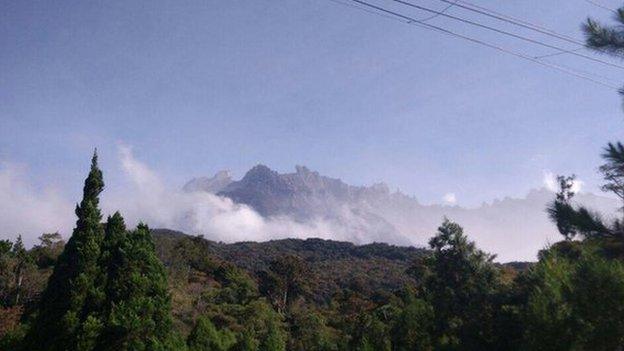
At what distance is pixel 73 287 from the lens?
2047 centimetres

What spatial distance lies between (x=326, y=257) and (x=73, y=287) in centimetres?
7461

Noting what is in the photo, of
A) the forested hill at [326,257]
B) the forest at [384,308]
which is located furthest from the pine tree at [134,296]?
the forested hill at [326,257]

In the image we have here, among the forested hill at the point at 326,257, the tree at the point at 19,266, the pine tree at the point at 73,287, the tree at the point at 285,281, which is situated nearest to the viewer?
the pine tree at the point at 73,287

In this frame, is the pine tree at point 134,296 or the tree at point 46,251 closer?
the pine tree at point 134,296

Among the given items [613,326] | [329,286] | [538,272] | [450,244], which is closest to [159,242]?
[329,286]

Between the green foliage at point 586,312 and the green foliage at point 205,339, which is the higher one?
the green foliage at point 586,312

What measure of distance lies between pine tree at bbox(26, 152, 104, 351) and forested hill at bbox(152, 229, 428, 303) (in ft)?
66.7

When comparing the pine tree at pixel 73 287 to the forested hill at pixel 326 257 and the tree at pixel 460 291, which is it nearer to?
the tree at pixel 460 291

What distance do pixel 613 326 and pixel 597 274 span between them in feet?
4.11

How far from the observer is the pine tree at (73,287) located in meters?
18.9

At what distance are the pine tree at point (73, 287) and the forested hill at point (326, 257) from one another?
20340 millimetres

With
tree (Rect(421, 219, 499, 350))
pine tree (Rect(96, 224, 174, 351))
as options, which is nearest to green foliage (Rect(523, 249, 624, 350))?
tree (Rect(421, 219, 499, 350))

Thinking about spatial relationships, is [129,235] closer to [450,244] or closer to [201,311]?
[201,311]

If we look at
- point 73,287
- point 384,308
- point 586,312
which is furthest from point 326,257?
point 586,312
